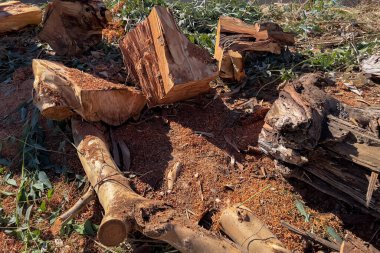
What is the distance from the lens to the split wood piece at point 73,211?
256 cm

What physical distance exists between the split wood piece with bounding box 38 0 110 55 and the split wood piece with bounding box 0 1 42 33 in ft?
1.84

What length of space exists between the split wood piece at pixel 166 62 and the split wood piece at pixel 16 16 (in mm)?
2007

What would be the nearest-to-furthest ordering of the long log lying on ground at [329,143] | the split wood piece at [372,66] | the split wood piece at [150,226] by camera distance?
the split wood piece at [150,226]
the long log lying on ground at [329,143]
the split wood piece at [372,66]

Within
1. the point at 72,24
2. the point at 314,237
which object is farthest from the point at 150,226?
the point at 72,24

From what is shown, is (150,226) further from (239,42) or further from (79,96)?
(239,42)

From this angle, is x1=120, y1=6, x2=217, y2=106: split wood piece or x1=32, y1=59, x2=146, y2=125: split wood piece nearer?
x1=32, y1=59, x2=146, y2=125: split wood piece

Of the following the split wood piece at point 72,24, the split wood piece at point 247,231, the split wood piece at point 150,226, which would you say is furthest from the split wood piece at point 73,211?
the split wood piece at point 72,24

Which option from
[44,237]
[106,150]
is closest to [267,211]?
[106,150]

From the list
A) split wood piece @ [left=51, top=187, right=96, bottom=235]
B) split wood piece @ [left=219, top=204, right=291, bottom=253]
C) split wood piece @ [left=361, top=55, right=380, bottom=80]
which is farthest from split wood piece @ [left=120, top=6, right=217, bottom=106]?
split wood piece @ [left=361, top=55, right=380, bottom=80]

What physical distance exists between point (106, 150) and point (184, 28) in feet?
7.38

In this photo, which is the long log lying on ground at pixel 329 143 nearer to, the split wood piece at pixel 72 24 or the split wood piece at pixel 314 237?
the split wood piece at pixel 314 237

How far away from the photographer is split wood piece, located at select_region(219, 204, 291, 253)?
2.28m

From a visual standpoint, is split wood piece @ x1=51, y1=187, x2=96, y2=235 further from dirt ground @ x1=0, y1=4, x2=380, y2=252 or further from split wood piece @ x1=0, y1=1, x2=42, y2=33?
split wood piece @ x1=0, y1=1, x2=42, y2=33

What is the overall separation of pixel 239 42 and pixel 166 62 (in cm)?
101
